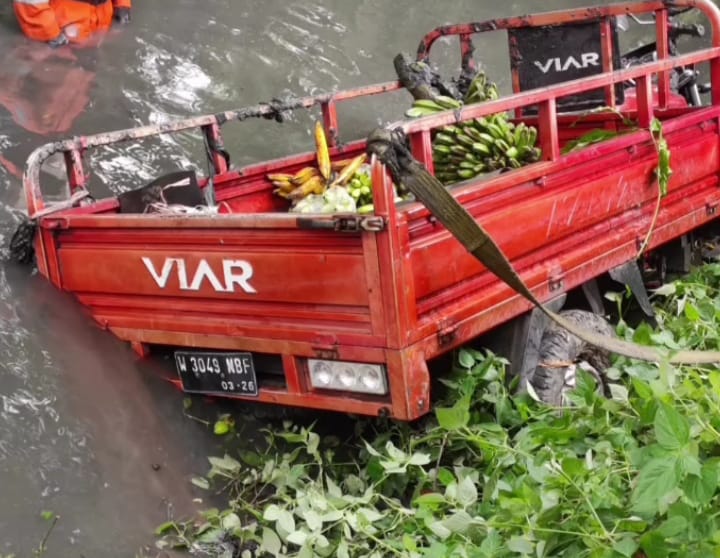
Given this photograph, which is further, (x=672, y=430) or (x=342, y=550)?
(x=342, y=550)

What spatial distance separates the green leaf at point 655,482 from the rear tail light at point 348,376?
4.15 ft

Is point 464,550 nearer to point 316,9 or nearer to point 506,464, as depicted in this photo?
point 506,464

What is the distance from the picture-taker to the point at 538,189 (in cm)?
403

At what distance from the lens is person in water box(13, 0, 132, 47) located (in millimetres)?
8719

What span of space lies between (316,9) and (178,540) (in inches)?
342

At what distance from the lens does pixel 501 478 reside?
132 inches

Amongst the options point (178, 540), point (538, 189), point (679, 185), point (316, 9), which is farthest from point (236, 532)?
point (316, 9)

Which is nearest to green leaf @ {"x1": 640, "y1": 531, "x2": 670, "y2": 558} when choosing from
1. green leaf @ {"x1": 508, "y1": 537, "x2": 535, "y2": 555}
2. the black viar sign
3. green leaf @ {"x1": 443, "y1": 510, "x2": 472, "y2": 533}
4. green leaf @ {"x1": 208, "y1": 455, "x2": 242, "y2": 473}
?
green leaf @ {"x1": 508, "y1": 537, "x2": 535, "y2": 555}

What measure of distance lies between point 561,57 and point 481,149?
6.60 ft

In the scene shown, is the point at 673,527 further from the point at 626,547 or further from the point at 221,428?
the point at 221,428

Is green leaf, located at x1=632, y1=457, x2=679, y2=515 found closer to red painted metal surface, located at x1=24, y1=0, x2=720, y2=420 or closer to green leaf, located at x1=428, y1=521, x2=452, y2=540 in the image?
green leaf, located at x1=428, y1=521, x2=452, y2=540

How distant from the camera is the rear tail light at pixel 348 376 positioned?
3457mm

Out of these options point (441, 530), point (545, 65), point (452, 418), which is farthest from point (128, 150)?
point (441, 530)

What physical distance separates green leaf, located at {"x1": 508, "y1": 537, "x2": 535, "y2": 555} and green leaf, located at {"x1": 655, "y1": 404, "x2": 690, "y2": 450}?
1.80 ft
